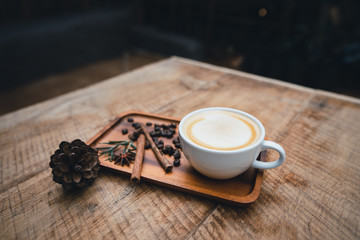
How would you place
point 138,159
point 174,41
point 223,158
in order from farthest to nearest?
1. point 174,41
2. point 138,159
3. point 223,158

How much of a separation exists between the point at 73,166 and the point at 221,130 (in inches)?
15.2

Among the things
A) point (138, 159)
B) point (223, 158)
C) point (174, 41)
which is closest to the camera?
point (223, 158)

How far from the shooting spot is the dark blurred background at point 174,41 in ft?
10.2

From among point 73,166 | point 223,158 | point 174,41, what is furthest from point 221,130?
point 174,41

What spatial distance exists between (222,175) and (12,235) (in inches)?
18.9

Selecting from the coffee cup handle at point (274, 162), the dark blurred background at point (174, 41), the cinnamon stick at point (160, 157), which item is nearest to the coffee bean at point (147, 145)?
the cinnamon stick at point (160, 157)

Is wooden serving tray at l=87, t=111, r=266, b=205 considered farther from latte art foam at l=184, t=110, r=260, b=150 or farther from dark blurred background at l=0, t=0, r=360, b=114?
dark blurred background at l=0, t=0, r=360, b=114

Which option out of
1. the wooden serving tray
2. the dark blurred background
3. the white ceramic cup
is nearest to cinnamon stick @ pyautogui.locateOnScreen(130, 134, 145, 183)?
the wooden serving tray

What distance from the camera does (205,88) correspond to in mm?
1240

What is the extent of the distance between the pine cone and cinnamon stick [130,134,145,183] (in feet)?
0.31

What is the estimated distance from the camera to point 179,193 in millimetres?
624

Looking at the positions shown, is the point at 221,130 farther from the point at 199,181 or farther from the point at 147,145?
the point at 147,145

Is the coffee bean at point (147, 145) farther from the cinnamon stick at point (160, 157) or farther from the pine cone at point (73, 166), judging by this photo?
the pine cone at point (73, 166)

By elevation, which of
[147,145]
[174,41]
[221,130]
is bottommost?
[174,41]
